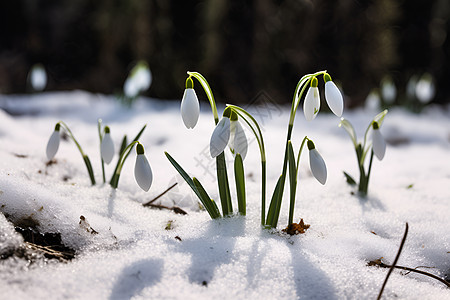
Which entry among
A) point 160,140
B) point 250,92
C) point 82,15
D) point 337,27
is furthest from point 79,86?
point 337,27

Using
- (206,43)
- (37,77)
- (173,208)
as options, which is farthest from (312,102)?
(206,43)

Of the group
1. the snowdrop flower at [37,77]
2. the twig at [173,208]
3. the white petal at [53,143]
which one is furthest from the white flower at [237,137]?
the snowdrop flower at [37,77]

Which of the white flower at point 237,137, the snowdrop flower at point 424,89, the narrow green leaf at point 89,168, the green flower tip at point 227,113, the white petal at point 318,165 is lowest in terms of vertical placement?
the narrow green leaf at point 89,168

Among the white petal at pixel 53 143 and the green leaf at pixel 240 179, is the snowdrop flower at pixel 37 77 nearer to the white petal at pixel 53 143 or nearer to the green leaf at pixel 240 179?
the white petal at pixel 53 143

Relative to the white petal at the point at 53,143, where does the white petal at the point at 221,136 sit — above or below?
above

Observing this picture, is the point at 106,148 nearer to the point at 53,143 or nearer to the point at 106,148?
the point at 106,148

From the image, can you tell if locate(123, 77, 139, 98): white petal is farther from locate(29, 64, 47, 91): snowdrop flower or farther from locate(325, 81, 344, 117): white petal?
locate(325, 81, 344, 117): white petal
